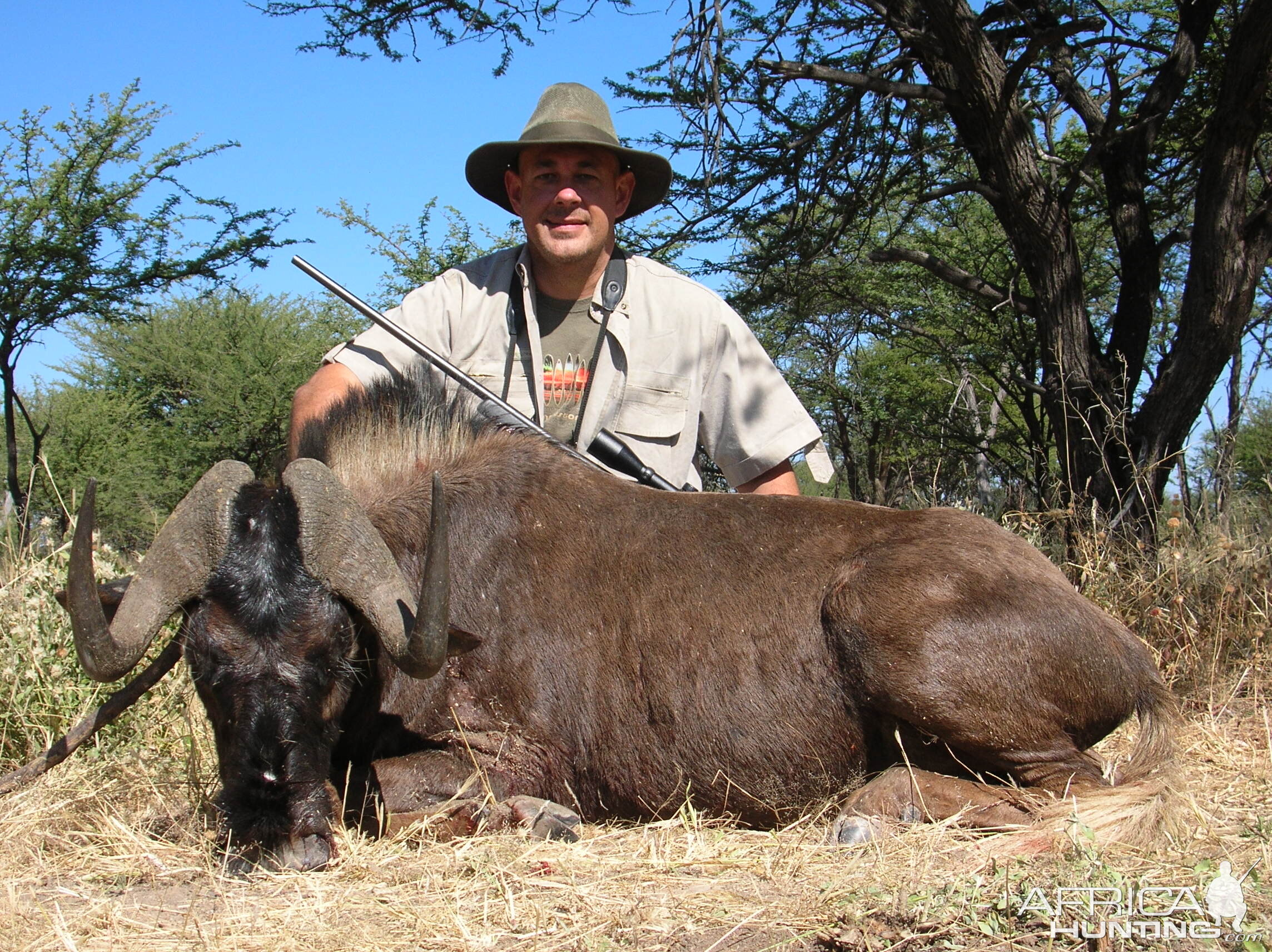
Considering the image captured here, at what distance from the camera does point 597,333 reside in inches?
212

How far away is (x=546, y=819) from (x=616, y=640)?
25.1 inches

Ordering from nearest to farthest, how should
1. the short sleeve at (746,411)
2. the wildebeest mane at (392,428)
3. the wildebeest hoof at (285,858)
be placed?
the wildebeest hoof at (285,858)
the wildebeest mane at (392,428)
the short sleeve at (746,411)

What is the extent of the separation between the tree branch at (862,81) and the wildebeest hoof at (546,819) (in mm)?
5379

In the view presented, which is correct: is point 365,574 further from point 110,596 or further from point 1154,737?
point 1154,737

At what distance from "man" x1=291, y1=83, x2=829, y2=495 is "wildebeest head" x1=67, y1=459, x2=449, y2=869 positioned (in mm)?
1889

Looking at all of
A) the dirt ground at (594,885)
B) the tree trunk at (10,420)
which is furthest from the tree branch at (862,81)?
the tree trunk at (10,420)

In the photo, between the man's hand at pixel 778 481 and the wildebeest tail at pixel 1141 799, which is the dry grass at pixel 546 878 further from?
the man's hand at pixel 778 481

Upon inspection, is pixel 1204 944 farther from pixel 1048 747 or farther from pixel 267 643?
pixel 267 643

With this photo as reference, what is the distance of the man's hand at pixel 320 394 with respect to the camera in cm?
423

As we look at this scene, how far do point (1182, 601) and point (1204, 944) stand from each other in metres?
3.44

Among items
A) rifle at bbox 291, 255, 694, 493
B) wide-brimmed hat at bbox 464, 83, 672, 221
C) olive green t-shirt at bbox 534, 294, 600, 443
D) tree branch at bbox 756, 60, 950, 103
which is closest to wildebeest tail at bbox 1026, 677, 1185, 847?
rifle at bbox 291, 255, 694, 493

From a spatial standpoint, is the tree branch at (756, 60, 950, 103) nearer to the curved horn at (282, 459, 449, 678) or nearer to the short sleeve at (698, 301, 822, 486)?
the short sleeve at (698, 301, 822, 486)

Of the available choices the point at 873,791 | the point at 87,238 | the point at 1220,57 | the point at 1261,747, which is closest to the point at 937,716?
the point at 873,791

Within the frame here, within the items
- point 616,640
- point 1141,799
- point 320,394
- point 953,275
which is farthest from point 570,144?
point 953,275
